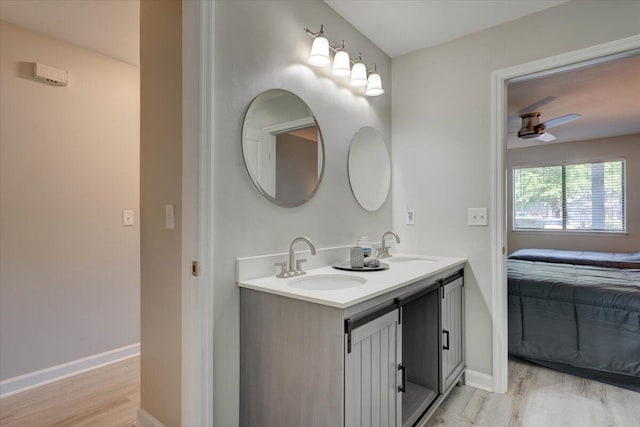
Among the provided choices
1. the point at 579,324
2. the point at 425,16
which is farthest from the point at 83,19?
the point at 579,324

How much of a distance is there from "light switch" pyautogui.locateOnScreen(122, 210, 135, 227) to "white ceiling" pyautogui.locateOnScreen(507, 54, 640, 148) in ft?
11.0

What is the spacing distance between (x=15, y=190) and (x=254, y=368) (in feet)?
6.50

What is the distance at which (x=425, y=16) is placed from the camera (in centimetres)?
214

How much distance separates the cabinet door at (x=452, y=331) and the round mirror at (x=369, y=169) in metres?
0.77

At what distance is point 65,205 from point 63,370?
1.14m

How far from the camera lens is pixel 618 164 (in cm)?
520

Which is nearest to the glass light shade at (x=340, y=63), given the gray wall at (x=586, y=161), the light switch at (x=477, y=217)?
the light switch at (x=477, y=217)

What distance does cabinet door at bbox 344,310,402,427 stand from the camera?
4.06ft

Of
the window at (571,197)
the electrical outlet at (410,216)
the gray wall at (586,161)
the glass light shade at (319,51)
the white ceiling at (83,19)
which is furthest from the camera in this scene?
the window at (571,197)

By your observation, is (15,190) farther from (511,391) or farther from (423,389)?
(511,391)

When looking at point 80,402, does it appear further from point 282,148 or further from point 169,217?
point 282,148

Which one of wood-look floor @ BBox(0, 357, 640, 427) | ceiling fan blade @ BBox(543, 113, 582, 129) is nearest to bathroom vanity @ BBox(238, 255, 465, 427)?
wood-look floor @ BBox(0, 357, 640, 427)

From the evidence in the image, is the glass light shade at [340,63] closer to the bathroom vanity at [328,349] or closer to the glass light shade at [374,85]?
the glass light shade at [374,85]

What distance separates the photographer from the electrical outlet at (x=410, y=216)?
261 cm
